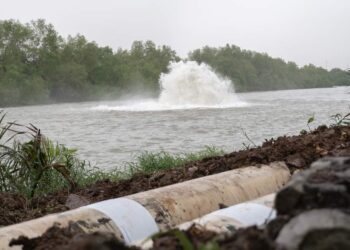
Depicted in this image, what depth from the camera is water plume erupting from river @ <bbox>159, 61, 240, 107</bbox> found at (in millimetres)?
45250

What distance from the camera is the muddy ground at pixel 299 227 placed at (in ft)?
5.74

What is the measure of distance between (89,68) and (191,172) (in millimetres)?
84174

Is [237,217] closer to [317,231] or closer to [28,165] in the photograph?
[317,231]

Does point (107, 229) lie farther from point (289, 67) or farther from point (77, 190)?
point (289, 67)

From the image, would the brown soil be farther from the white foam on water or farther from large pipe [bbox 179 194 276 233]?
the white foam on water

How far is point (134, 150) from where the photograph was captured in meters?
16.5

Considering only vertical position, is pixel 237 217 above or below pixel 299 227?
below

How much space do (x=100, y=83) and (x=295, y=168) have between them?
82.9m

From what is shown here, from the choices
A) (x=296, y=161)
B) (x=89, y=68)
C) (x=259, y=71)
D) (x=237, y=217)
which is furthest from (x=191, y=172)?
(x=259, y=71)

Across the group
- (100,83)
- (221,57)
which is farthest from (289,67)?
(100,83)

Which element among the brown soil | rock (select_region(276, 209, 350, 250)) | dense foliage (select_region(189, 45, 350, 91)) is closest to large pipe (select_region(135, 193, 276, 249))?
the brown soil

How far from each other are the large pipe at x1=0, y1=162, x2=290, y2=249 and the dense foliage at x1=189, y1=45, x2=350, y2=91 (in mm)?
93741

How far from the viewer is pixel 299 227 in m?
1.84

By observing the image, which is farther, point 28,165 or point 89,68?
point 89,68
